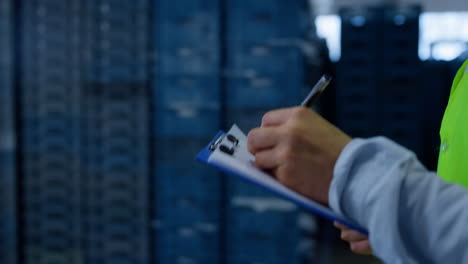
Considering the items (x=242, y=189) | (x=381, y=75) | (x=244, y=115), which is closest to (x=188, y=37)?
(x=244, y=115)

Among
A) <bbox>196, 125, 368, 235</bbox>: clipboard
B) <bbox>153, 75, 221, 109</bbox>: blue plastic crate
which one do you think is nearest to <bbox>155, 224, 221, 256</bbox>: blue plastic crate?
<bbox>153, 75, 221, 109</bbox>: blue plastic crate

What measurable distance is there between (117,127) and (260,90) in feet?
3.09

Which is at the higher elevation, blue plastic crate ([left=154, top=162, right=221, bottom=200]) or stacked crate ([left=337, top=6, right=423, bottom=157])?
stacked crate ([left=337, top=6, right=423, bottom=157])

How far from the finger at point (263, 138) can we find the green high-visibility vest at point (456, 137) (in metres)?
0.31

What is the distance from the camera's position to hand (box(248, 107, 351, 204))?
0.50 metres

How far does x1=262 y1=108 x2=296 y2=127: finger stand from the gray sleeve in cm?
9

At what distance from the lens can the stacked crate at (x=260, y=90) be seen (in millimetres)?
2676

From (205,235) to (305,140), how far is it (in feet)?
7.92

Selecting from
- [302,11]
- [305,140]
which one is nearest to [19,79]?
[302,11]

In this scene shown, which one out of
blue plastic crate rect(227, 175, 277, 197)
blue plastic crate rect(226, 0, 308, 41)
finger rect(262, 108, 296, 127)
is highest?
blue plastic crate rect(226, 0, 308, 41)

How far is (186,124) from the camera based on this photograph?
2.85m

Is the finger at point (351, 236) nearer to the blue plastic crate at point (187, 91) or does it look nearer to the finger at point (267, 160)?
the finger at point (267, 160)

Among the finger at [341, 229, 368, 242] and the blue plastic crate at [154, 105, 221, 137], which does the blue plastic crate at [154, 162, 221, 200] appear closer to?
the blue plastic crate at [154, 105, 221, 137]

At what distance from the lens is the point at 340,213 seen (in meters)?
0.50
